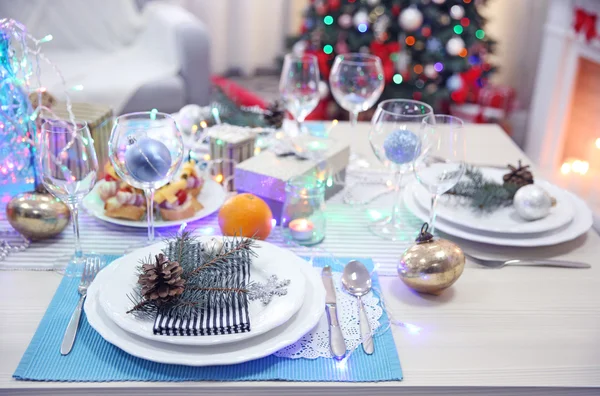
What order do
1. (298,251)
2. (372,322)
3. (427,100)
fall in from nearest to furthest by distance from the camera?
(372,322) → (298,251) → (427,100)

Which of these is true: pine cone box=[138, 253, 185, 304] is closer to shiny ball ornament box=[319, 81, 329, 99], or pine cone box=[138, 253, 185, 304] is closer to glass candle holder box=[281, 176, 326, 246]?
glass candle holder box=[281, 176, 326, 246]

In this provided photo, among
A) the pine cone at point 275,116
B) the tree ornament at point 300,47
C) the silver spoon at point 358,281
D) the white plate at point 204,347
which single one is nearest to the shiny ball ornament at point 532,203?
the silver spoon at point 358,281

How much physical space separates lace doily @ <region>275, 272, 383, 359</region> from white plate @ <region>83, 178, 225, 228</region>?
0.28 m

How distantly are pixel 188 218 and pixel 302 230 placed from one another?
0.63 feet

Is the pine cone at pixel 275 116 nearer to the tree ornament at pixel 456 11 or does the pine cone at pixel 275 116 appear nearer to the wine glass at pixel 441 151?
the wine glass at pixel 441 151

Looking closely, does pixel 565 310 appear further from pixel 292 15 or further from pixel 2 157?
pixel 292 15

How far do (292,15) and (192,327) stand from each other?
3.64m

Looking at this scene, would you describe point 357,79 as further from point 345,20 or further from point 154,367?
point 345,20

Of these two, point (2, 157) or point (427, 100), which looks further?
point (427, 100)

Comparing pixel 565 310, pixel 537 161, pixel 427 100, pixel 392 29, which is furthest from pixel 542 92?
pixel 565 310

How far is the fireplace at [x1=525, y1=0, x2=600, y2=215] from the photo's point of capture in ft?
8.45

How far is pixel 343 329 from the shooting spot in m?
0.74

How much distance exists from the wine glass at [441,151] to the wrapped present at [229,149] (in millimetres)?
372

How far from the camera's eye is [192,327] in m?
0.66
